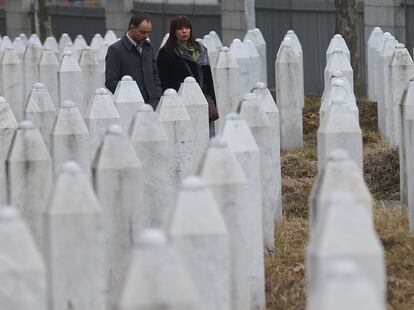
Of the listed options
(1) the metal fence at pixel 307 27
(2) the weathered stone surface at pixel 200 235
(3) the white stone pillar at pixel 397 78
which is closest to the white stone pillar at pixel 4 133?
(2) the weathered stone surface at pixel 200 235

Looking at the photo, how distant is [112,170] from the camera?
8.84 m

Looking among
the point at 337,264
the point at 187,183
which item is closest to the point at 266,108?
the point at 187,183

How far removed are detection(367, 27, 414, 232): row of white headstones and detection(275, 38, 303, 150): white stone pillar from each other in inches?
31.6

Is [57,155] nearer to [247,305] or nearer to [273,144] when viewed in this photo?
[273,144]

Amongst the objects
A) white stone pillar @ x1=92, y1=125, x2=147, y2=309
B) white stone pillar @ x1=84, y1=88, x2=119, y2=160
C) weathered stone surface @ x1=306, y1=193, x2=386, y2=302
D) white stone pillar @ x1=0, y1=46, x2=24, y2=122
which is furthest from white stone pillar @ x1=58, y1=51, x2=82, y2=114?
weathered stone surface @ x1=306, y1=193, x2=386, y2=302

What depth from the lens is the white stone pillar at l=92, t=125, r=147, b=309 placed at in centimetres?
884

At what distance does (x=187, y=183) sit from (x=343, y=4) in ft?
46.1

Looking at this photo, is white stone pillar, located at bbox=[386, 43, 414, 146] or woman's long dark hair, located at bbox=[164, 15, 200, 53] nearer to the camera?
woman's long dark hair, located at bbox=[164, 15, 200, 53]

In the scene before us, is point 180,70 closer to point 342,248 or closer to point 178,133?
point 178,133

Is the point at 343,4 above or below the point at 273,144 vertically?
above

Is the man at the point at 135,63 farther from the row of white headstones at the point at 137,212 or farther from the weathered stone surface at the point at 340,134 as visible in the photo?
the weathered stone surface at the point at 340,134

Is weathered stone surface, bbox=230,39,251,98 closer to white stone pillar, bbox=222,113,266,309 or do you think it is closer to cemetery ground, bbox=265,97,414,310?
cemetery ground, bbox=265,97,414,310

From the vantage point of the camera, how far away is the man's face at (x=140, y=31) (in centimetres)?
1419

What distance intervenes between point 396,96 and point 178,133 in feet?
13.4
